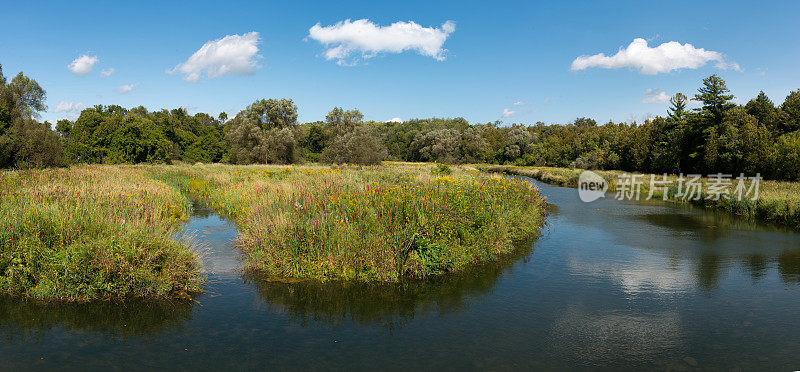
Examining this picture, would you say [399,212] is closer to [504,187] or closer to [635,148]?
[504,187]

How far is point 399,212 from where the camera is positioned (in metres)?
10.9

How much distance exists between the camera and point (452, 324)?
7.81 m

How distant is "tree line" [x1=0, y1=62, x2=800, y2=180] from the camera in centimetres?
3950

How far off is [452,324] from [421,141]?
94.6 m

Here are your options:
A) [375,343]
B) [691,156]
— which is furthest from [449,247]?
[691,156]

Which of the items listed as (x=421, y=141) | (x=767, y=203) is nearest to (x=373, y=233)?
(x=767, y=203)

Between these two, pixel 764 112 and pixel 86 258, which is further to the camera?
pixel 764 112

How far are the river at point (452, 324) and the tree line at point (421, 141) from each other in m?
35.0

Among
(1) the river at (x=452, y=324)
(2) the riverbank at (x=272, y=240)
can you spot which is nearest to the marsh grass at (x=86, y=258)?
(2) the riverbank at (x=272, y=240)

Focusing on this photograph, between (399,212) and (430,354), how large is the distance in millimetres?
4736

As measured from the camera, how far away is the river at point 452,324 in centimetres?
639

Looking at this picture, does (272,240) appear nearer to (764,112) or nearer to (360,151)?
(360,151)

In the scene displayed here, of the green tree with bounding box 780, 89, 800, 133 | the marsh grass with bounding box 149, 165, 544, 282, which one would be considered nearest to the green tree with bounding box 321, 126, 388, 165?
the marsh grass with bounding box 149, 165, 544, 282

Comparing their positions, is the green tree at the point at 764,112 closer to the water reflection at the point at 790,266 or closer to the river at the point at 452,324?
the water reflection at the point at 790,266
